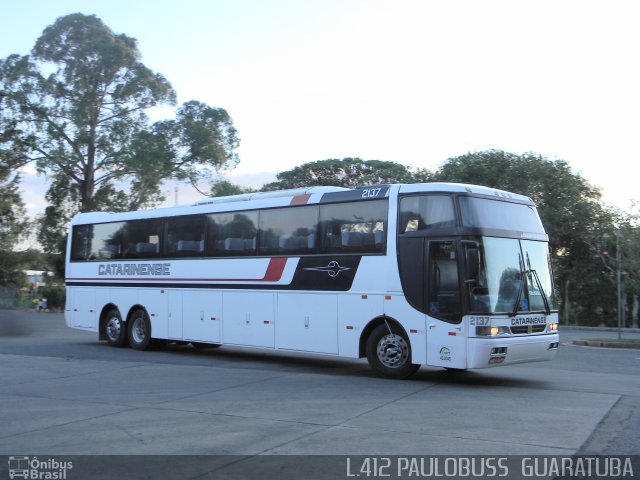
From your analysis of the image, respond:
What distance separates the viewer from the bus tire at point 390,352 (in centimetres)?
1250

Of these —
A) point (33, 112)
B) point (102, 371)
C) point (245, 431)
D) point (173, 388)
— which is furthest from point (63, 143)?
point (245, 431)

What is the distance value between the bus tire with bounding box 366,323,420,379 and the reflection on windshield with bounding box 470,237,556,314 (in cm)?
167

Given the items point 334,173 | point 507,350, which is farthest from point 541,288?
point 334,173

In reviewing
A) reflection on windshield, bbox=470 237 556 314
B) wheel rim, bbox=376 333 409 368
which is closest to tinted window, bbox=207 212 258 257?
wheel rim, bbox=376 333 409 368

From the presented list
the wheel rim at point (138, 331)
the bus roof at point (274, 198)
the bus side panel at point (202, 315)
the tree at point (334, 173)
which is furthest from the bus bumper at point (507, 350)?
the tree at point (334, 173)

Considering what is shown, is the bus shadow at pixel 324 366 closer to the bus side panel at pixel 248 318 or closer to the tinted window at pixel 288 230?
the bus side panel at pixel 248 318

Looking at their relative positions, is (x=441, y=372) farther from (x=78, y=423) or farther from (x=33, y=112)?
(x=33, y=112)

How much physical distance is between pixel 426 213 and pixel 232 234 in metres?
5.33

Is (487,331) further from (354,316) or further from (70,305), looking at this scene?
(70,305)

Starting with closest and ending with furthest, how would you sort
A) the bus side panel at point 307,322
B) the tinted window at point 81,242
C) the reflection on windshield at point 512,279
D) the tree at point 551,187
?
the reflection on windshield at point 512,279, the bus side panel at point 307,322, the tinted window at point 81,242, the tree at point 551,187

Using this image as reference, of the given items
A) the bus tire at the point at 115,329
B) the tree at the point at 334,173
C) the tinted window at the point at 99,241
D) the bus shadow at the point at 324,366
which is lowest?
the bus shadow at the point at 324,366

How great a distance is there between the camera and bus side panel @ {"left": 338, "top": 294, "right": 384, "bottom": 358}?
1294cm

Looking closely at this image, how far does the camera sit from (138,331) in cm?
1866

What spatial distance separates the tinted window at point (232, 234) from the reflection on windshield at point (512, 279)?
220 inches
